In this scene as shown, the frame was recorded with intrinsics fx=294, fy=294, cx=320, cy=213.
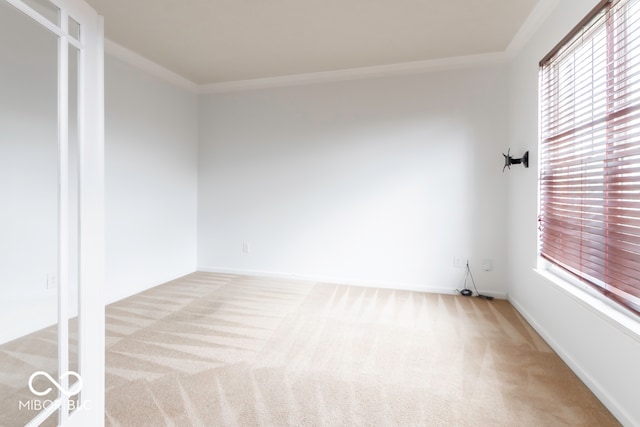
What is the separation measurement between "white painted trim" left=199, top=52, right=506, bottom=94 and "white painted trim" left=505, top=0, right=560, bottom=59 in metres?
0.18

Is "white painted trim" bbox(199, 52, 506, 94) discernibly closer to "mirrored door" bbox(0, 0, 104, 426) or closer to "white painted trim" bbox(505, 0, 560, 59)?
"white painted trim" bbox(505, 0, 560, 59)

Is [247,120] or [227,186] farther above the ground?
[247,120]

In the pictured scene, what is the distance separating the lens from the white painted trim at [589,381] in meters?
1.44

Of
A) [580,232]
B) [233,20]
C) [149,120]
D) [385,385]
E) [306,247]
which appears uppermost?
[233,20]

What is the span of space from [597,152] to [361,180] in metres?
2.15

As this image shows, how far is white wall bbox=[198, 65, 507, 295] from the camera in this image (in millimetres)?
3234

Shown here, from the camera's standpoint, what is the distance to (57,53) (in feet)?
3.75

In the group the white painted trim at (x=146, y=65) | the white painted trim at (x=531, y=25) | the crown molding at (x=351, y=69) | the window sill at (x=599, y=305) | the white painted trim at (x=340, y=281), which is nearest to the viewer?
the window sill at (x=599, y=305)

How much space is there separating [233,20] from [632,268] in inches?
125

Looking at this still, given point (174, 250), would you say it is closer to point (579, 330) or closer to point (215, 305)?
point (215, 305)

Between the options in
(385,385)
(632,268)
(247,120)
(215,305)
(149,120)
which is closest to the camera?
(632,268)

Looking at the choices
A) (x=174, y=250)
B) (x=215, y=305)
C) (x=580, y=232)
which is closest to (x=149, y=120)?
(x=174, y=250)

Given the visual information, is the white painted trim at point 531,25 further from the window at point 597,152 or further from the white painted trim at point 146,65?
the white painted trim at point 146,65

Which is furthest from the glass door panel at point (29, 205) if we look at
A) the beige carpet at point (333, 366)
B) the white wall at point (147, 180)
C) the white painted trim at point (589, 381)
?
the white painted trim at point (589, 381)
